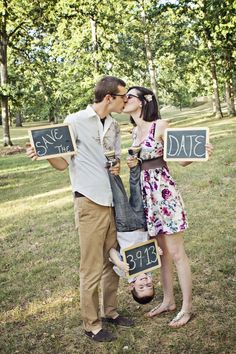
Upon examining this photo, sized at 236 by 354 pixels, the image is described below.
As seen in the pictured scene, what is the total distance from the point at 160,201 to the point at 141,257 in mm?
517

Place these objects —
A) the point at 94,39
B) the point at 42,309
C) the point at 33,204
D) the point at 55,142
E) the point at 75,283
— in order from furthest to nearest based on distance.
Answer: the point at 94,39 < the point at 33,204 < the point at 75,283 < the point at 42,309 < the point at 55,142

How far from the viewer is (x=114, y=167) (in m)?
3.44

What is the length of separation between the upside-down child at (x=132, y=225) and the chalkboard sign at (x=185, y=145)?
0.30 metres

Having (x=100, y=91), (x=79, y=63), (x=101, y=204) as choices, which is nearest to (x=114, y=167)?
(x=101, y=204)

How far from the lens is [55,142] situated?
336 centimetres

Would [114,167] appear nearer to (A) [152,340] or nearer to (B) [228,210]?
(A) [152,340]

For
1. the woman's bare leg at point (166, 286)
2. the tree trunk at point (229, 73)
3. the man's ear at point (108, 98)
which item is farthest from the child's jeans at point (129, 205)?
the tree trunk at point (229, 73)

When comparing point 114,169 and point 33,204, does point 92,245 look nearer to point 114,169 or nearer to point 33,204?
point 114,169

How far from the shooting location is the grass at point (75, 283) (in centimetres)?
368

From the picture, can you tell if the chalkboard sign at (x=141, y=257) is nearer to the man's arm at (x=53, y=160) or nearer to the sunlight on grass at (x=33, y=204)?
the man's arm at (x=53, y=160)

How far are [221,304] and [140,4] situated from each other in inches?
799

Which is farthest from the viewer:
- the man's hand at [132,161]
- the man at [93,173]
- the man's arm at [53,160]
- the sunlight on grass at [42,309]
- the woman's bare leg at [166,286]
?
the sunlight on grass at [42,309]

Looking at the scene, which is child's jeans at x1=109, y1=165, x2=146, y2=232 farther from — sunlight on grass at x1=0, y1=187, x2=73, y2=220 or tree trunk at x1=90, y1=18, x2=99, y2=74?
tree trunk at x1=90, y1=18, x2=99, y2=74

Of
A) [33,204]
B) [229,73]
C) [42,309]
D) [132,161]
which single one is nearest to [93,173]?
[132,161]
